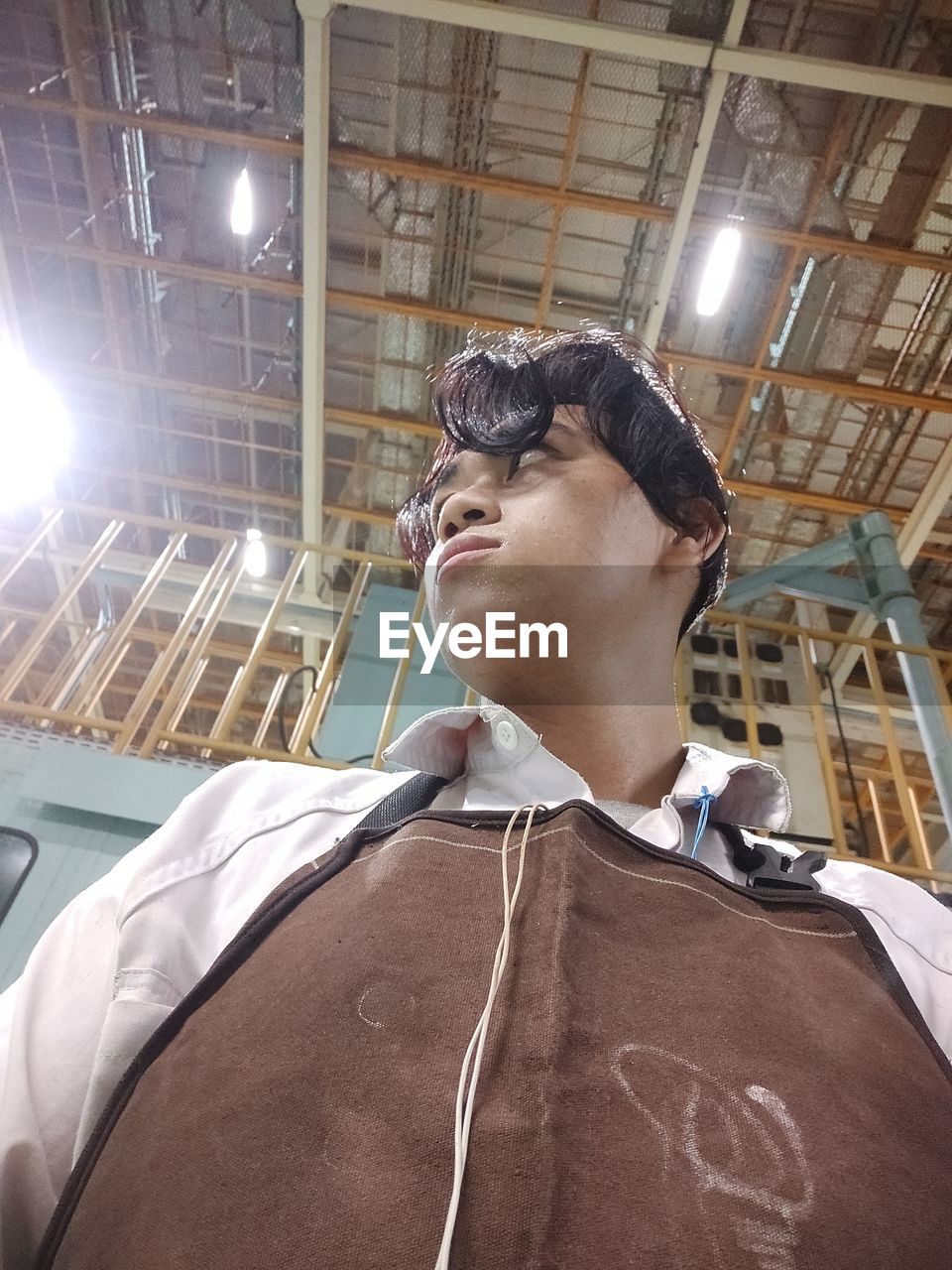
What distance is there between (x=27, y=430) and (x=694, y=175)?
5442 mm

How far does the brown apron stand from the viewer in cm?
50

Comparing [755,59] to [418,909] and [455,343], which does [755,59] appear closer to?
[455,343]

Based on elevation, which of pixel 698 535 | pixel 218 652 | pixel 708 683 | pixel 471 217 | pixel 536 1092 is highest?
pixel 471 217

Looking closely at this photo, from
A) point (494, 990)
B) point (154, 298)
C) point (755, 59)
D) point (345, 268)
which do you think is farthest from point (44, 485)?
point (494, 990)

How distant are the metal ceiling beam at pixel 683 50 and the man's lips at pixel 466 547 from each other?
4.78 meters

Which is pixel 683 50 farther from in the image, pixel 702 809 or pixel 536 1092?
pixel 536 1092

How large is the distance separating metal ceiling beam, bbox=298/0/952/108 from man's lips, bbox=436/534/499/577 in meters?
4.78

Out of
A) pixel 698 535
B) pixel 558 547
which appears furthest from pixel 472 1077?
pixel 698 535

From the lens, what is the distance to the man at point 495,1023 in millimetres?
515

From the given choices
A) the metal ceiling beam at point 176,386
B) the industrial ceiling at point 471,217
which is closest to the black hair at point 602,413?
the industrial ceiling at point 471,217

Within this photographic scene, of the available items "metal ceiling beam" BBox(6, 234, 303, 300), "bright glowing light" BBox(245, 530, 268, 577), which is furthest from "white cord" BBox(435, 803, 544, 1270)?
"metal ceiling beam" BBox(6, 234, 303, 300)

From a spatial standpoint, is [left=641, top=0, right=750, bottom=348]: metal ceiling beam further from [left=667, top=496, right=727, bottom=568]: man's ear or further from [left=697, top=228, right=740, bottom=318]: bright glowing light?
[left=667, top=496, right=727, bottom=568]: man's ear

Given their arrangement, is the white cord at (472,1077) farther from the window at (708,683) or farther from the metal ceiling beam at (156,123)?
the window at (708,683)

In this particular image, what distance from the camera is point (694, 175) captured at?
5.03 m
